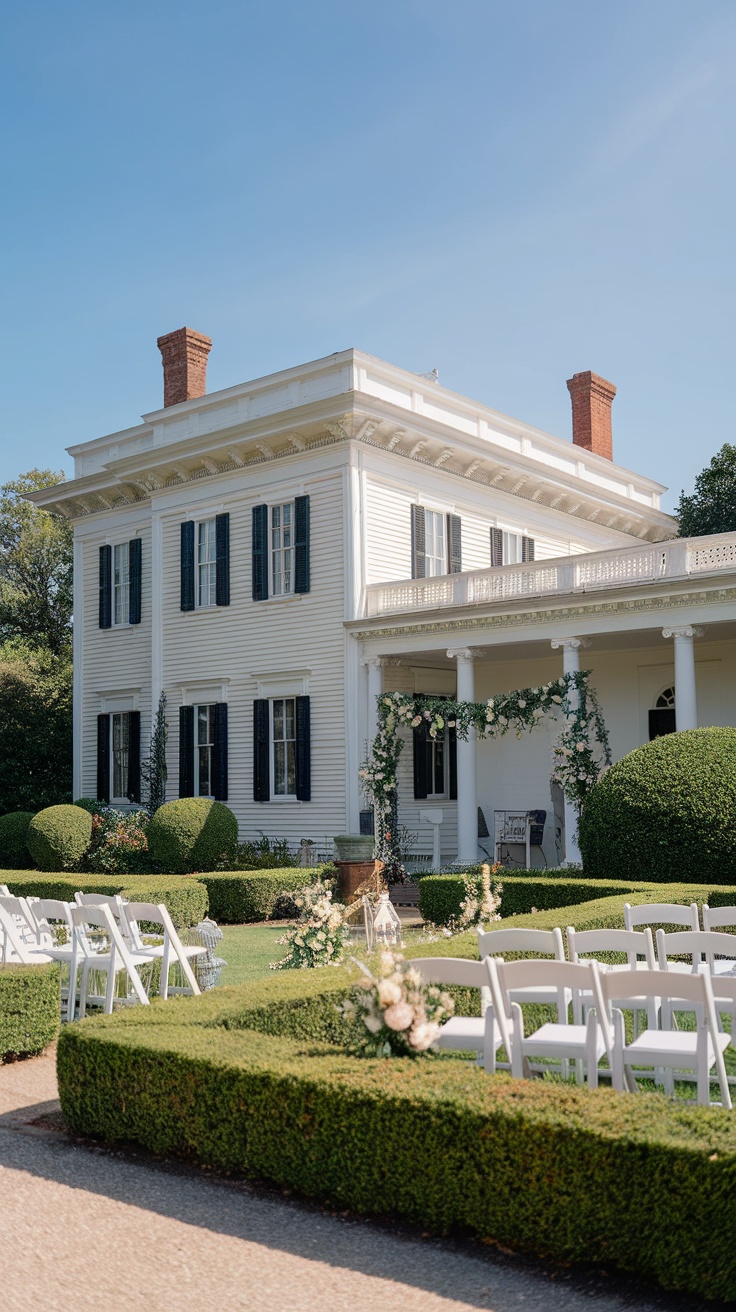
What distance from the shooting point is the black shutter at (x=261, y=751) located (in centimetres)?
2388

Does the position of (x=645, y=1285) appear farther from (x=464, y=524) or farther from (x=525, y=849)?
(x=464, y=524)

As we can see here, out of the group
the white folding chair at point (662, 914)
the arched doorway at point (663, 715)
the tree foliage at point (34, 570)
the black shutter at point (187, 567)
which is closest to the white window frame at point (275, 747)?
the black shutter at point (187, 567)

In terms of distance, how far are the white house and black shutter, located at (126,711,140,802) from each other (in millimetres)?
69

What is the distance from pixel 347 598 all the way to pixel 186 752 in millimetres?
5522

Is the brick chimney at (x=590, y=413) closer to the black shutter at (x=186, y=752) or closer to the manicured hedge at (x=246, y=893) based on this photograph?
the black shutter at (x=186, y=752)

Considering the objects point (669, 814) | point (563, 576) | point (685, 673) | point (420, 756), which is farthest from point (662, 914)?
point (420, 756)

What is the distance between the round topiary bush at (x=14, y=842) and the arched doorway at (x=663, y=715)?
12.8 m

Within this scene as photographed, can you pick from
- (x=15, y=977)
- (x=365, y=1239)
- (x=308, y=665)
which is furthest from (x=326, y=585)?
(x=365, y=1239)

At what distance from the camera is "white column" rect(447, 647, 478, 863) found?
21.6m

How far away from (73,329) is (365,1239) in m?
13.2

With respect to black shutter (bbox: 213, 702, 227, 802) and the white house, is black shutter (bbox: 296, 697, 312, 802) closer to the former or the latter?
the white house

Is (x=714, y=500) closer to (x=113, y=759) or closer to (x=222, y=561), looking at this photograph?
(x=222, y=561)

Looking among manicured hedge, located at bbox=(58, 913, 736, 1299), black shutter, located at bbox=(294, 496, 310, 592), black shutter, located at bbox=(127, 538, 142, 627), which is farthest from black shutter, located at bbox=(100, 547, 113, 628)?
manicured hedge, located at bbox=(58, 913, 736, 1299)

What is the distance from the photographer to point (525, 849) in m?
23.3
